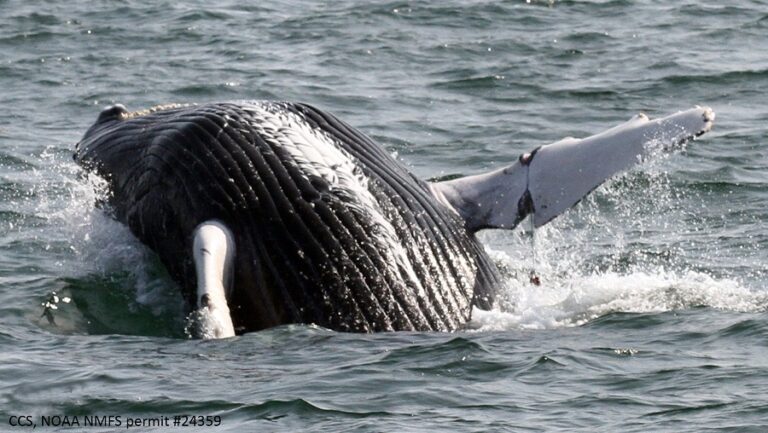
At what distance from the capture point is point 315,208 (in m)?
12.6

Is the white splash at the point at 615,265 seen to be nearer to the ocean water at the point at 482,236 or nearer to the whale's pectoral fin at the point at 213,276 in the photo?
the ocean water at the point at 482,236

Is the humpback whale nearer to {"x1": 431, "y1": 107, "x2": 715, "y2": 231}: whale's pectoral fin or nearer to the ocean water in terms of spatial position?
{"x1": 431, "y1": 107, "x2": 715, "y2": 231}: whale's pectoral fin

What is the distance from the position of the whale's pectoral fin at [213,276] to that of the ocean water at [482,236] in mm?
A: 196

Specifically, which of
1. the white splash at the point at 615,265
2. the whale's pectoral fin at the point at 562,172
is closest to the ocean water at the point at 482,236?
the white splash at the point at 615,265

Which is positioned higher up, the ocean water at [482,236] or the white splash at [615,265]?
the ocean water at [482,236]

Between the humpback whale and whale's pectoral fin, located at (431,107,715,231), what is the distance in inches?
0.5

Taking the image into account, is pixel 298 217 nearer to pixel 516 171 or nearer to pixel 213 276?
pixel 213 276

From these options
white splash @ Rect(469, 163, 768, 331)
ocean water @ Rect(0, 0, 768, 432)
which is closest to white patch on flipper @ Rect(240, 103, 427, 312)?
ocean water @ Rect(0, 0, 768, 432)

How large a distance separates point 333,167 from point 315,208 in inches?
22.9

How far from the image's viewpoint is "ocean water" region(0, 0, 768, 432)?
1097cm

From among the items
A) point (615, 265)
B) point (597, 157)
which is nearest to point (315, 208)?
point (597, 157)

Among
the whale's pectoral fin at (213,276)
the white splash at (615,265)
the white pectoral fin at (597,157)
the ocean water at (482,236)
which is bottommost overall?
the white splash at (615,265)

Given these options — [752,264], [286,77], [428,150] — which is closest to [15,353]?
[752,264]

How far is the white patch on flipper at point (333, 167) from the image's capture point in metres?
12.7
